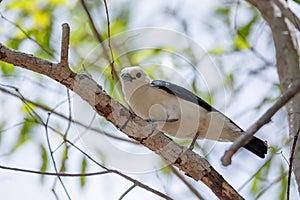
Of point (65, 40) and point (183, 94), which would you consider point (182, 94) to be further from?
point (65, 40)

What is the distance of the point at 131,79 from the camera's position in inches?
145

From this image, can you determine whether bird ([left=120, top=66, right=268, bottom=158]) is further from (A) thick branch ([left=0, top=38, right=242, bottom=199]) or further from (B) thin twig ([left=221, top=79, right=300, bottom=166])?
(B) thin twig ([left=221, top=79, right=300, bottom=166])

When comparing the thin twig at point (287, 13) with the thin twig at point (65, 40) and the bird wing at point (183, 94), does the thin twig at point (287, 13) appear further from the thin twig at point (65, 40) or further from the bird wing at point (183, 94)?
the thin twig at point (65, 40)

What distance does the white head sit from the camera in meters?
3.66

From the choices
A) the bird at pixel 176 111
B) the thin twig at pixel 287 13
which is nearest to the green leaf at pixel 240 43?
the thin twig at pixel 287 13

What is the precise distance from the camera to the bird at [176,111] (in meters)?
3.49

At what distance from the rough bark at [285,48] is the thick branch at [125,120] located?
70cm

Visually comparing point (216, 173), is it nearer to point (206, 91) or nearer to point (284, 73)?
point (284, 73)

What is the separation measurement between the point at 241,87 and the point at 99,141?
1.44 meters

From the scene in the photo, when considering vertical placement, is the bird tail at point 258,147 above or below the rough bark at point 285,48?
below

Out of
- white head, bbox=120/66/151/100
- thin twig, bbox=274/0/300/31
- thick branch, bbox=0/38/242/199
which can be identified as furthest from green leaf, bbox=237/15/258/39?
thick branch, bbox=0/38/242/199

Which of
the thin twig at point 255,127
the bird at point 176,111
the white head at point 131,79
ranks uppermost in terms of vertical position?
the white head at point 131,79

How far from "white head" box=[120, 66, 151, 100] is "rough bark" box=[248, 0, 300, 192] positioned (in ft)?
2.86

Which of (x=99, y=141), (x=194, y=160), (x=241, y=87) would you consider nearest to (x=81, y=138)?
(x=99, y=141)
